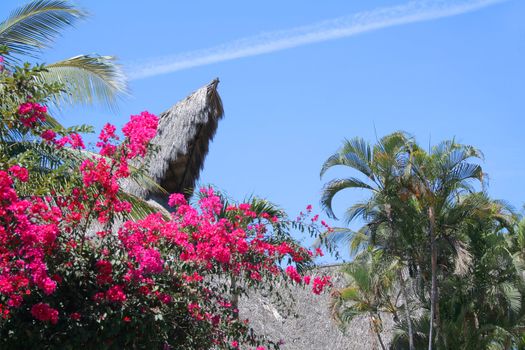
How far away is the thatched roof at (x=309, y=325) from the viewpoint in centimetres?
1560

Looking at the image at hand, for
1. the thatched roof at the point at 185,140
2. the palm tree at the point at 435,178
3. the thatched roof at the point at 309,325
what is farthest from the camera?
the thatched roof at the point at 309,325

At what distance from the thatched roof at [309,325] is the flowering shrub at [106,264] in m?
7.78

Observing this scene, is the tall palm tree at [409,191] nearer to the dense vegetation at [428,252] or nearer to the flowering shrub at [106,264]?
the dense vegetation at [428,252]

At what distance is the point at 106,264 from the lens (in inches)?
262

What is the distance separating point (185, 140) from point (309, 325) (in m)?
6.18

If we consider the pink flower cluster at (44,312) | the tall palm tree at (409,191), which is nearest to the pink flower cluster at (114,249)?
the pink flower cluster at (44,312)

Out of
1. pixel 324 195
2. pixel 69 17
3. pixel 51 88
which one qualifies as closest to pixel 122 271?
pixel 51 88

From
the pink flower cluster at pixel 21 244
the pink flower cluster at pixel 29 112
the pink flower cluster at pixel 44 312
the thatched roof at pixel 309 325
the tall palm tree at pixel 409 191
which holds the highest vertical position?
the tall palm tree at pixel 409 191

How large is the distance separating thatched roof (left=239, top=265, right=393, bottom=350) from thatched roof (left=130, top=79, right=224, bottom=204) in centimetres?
396

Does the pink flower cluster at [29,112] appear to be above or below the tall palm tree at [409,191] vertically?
below

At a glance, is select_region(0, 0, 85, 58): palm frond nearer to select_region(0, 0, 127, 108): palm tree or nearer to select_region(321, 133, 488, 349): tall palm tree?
select_region(0, 0, 127, 108): palm tree

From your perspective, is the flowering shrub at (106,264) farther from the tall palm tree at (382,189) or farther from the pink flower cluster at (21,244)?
the tall palm tree at (382,189)

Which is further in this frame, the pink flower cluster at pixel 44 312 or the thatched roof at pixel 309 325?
the thatched roof at pixel 309 325

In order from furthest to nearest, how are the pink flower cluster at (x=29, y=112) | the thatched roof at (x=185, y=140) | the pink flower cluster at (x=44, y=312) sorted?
the thatched roof at (x=185, y=140), the pink flower cluster at (x=29, y=112), the pink flower cluster at (x=44, y=312)
